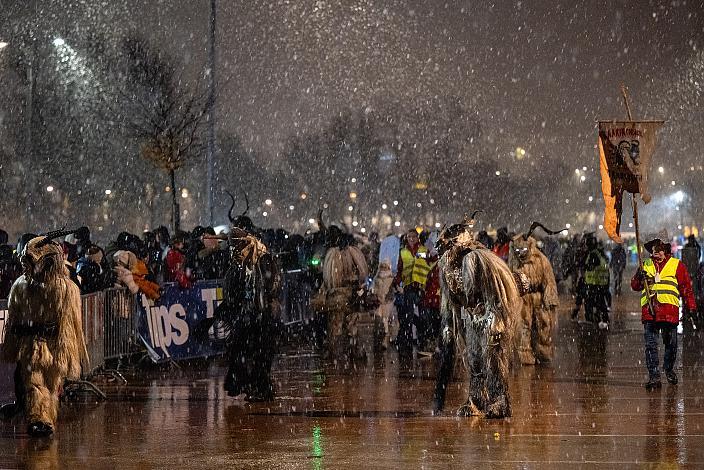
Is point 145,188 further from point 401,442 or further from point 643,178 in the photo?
point 401,442

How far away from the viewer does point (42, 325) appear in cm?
1109

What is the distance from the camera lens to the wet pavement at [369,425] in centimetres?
943

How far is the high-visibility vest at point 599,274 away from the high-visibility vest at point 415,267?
6.69 metres

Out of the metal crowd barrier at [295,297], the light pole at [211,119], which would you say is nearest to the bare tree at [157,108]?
the light pole at [211,119]

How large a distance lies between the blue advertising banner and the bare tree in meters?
12.5

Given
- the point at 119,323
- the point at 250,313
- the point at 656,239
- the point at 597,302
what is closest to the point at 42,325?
the point at 250,313

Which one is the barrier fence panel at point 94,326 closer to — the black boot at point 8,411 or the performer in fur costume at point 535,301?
the black boot at point 8,411

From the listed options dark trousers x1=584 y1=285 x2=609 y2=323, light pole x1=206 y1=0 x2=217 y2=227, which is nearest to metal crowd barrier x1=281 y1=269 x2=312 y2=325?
dark trousers x1=584 y1=285 x2=609 y2=323

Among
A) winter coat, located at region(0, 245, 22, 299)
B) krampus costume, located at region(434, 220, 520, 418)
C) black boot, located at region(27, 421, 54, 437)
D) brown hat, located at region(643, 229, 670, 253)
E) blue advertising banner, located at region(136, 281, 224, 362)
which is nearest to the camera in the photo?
black boot, located at region(27, 421, 54, 437)

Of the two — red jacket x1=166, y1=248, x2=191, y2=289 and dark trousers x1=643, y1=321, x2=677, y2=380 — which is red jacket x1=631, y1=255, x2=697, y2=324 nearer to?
dark trousers x1=643, y1=321, x2=677, y2=380

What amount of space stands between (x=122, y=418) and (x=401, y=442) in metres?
3.18

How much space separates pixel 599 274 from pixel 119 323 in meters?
11.3

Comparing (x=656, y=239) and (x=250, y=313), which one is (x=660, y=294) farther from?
(x=250, y=313)

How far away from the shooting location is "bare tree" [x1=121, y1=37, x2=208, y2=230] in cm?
3128
